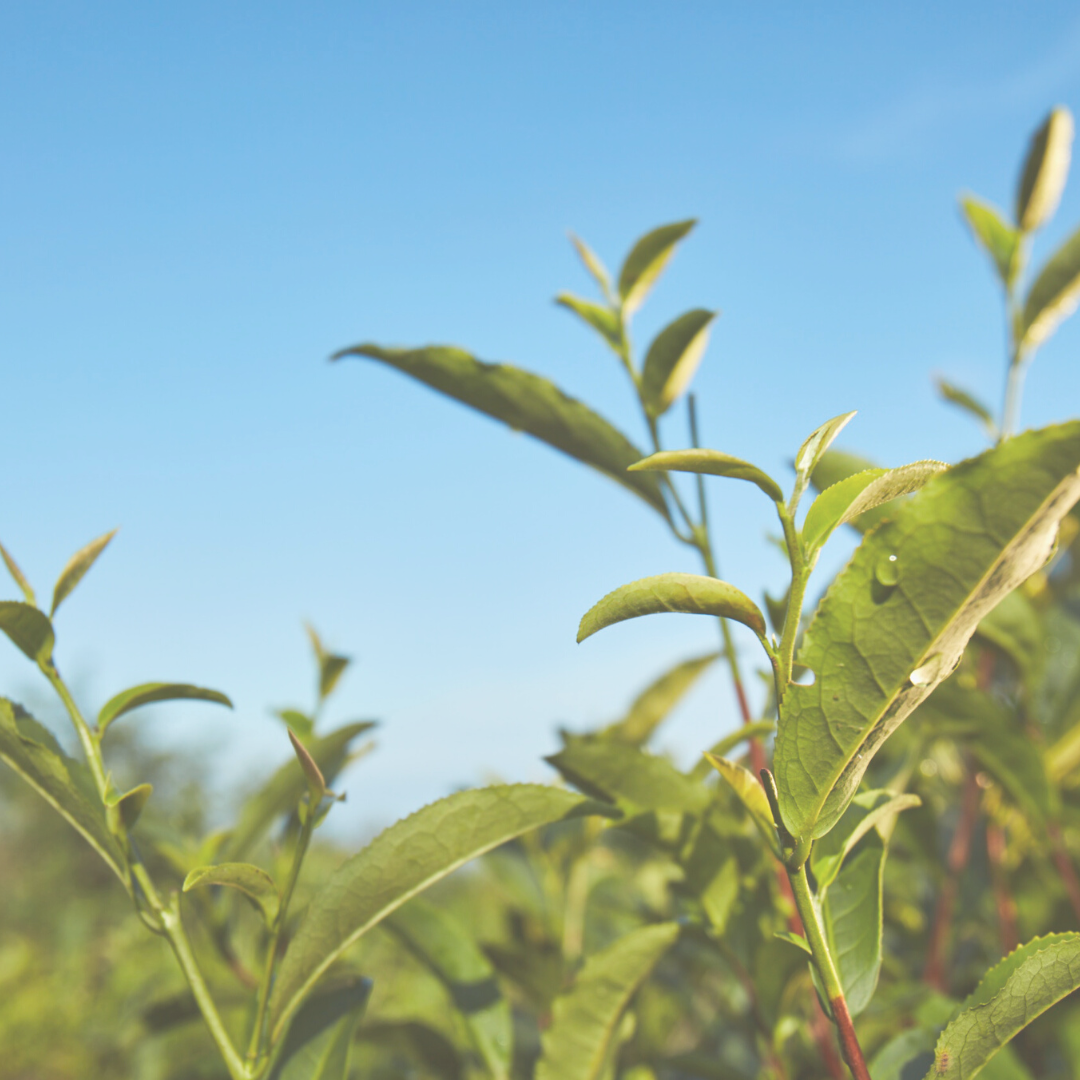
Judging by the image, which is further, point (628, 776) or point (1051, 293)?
point (1051, 293)

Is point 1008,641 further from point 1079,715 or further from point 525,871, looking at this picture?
point 525,871

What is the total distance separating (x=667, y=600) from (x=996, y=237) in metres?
1.35

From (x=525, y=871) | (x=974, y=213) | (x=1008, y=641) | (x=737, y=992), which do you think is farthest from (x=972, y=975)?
(x=974, y=213)

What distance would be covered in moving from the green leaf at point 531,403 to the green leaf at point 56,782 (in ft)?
1.89

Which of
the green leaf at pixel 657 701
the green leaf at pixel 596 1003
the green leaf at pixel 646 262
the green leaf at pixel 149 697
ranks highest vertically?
the green leaf at pixel 646 262

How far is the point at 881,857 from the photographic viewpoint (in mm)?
811

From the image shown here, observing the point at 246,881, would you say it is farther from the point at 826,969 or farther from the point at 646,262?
the point at 646,262

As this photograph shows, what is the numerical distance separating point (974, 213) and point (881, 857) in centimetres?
132

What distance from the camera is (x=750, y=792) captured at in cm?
71

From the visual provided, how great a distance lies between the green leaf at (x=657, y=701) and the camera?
1.65 m

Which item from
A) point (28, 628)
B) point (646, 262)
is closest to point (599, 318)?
point (646, 262)

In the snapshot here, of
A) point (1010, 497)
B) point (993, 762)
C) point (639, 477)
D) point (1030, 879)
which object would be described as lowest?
point (1030, 879)

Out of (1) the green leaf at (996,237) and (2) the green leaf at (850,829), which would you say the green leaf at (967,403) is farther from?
(2) the green leaf at (850,829)

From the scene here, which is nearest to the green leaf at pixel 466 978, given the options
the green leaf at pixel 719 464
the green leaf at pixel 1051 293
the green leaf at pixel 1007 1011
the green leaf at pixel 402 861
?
the green leaf at pixel 402 861
